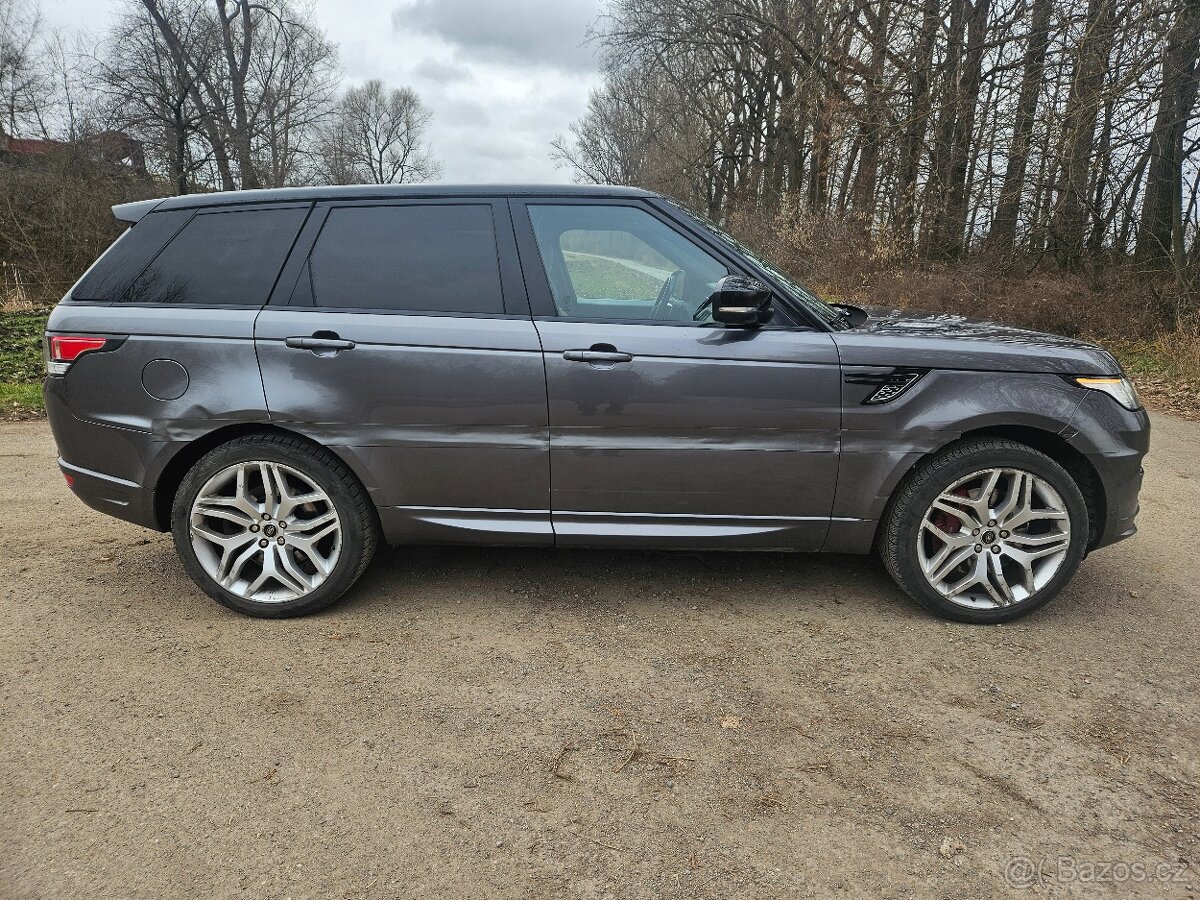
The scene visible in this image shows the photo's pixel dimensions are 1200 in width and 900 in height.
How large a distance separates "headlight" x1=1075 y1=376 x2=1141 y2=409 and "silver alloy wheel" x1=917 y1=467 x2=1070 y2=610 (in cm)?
44

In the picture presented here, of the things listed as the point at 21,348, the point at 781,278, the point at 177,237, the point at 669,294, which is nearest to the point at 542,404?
the point at 669,294

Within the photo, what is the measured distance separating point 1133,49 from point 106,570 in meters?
13.3

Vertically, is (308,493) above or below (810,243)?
below

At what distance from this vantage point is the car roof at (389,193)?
132 inches

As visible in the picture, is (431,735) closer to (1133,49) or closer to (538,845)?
(538,845)

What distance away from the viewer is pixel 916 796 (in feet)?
7.42

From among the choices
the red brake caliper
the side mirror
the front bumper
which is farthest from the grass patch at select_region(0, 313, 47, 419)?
the front bumper

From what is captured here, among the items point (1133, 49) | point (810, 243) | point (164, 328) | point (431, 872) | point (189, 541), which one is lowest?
point (431, 872)

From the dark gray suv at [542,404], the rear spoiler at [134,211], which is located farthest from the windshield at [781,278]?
the rear spoiler at [134,211]

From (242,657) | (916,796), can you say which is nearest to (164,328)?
(242,657)

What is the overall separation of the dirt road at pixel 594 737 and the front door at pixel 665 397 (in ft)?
1.52

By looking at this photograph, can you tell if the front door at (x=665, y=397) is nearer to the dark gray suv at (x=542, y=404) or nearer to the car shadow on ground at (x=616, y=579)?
the dark gray suv at (x=542, y=404)

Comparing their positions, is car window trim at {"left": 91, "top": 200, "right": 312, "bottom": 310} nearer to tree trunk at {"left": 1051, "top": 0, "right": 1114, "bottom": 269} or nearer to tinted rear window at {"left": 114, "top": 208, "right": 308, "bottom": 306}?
tinted rear window at {"left": 114, "top": 208, "right": 308, "bottom": 306}

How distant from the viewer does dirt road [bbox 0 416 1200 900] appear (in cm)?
201
